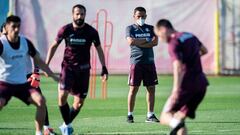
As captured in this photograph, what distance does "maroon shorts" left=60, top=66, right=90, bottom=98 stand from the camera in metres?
13.4

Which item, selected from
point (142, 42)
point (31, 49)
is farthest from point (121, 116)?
point (31, 49)

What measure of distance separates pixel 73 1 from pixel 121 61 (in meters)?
3.20

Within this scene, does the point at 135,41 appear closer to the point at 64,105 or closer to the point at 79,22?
the point at 79,22

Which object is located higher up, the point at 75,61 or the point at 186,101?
the point at 75,61

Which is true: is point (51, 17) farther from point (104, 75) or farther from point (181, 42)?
point (181, 42)

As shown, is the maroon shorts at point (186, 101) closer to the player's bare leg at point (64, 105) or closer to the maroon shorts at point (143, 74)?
the player's bare leg at point (64, 105)

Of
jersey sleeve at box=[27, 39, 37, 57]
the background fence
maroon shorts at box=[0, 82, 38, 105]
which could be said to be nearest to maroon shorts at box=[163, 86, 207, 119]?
maroon shorts at box=[0, 82, 38, 105]

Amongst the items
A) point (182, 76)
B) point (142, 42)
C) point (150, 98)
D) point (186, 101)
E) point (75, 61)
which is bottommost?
point (150, 98)

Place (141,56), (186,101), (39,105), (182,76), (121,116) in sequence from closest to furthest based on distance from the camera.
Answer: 1. (182,76)
2. (186,101)
3. (39,105)
4. (141,56)
5. (121,116)

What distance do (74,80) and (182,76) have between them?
9.51 ft

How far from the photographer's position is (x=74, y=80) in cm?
1347

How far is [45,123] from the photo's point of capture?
13609mm

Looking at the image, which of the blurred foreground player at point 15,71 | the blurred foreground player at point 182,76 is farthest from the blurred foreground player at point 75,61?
the blurred foreground player at point 182,76

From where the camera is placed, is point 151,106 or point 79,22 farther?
point 151,106
